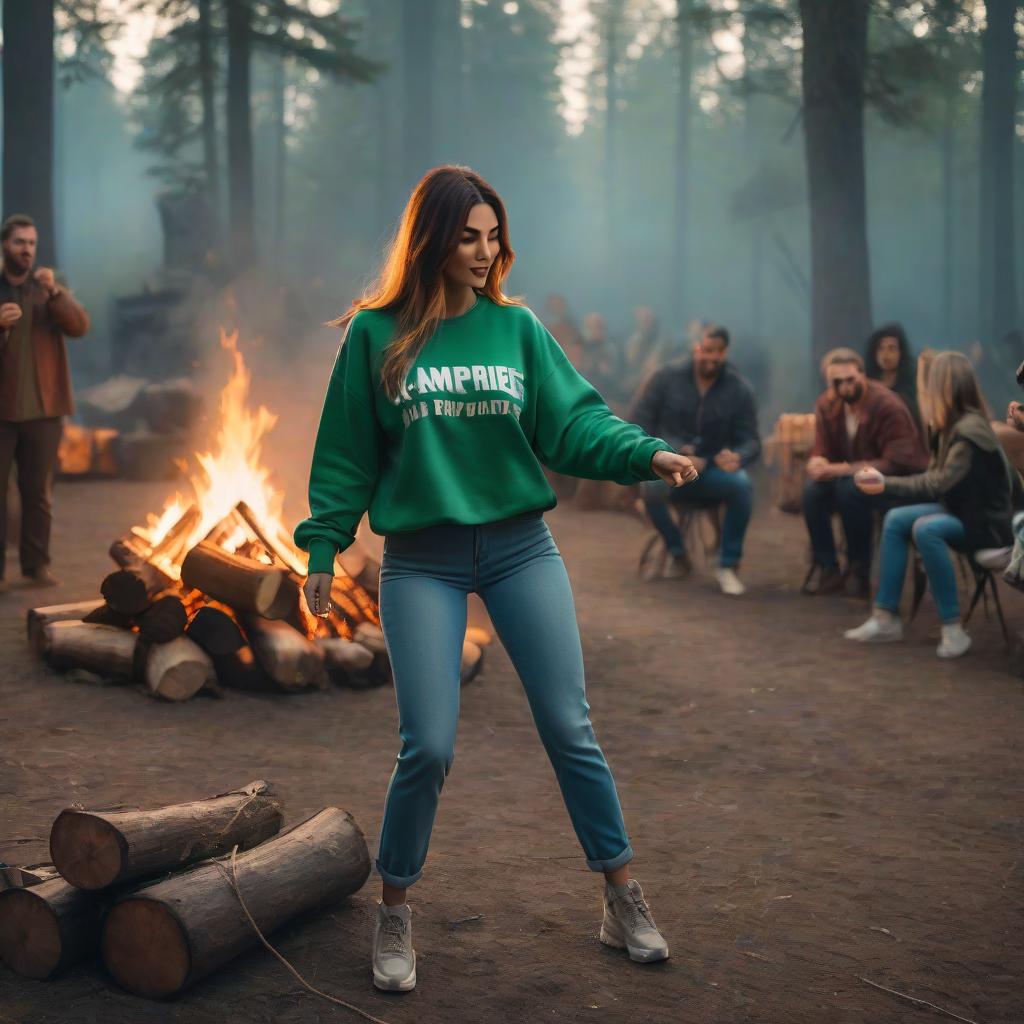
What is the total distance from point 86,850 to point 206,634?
10.6ft

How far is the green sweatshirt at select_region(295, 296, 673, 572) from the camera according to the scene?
3.52 m

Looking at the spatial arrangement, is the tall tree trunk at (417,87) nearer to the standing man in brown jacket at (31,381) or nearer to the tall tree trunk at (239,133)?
the tall tree trunk at (239,133)

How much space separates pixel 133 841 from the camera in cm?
358

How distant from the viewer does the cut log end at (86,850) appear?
3545mm

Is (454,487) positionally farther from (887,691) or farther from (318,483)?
(887,691)

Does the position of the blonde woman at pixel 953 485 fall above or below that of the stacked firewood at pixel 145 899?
above

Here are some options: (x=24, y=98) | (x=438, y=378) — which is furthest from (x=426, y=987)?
(x=24, y=98)

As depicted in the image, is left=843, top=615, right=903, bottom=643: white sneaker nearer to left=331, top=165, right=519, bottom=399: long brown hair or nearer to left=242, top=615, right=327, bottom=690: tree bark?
left=242, top=615, right=327, bottom=690: tree bark

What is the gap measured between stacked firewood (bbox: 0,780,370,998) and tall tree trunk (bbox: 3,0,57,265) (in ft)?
50.6

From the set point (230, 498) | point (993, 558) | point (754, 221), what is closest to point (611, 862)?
point (993, 558)

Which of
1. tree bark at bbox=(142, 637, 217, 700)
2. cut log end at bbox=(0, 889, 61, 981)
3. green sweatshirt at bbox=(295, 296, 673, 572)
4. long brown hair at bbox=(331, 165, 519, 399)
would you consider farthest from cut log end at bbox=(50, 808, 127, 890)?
tree bark at bbox=(142, 637, 217, 700)

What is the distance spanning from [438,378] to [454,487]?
0.30m

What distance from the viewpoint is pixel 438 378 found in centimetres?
352

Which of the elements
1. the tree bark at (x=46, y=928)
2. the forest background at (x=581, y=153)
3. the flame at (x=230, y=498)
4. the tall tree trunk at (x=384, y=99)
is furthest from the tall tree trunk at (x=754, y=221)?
the tree bark at (x=46, y=928)
